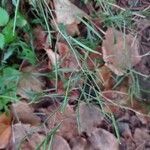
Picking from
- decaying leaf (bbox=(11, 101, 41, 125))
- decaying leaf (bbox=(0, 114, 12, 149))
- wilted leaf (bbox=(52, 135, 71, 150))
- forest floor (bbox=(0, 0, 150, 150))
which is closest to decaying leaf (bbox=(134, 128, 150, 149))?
forest floor (bbox=(0, 0, 150, 150))

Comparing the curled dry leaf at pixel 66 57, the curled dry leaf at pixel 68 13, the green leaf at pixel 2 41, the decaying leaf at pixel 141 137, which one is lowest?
the decaying leaf at pixel 141 137

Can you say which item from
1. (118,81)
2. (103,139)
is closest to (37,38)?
(118,81)

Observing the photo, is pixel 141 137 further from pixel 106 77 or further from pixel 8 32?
pixel 8 32

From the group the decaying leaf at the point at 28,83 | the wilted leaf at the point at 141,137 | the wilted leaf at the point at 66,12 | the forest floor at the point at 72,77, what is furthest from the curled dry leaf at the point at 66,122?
the wilted leaf at the point at 66,12

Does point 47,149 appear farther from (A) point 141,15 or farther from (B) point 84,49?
(A) point 141,15

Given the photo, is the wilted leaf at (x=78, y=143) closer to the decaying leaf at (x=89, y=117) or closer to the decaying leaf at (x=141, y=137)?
the decaying leaf at (x=89, y=117)

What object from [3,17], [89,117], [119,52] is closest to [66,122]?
[89,117]
